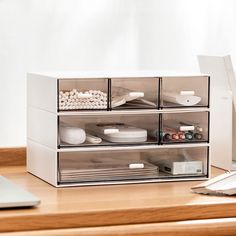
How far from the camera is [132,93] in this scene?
181cm

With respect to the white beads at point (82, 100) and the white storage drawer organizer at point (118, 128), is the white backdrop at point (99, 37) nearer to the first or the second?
the white storage drawer organizer at point (118, 128)

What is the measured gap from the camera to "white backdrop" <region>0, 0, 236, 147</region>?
206cm

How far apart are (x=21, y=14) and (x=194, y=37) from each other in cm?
52

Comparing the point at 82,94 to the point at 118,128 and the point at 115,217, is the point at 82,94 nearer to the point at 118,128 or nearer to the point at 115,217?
the point at 118,128

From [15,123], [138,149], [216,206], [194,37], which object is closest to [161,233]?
[216,206]

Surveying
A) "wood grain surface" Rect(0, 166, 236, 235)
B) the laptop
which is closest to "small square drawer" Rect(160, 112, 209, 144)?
"wood grain surface" Rect(0, 166, 236, 235)

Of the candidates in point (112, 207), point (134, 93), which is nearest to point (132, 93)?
point (134, 93)

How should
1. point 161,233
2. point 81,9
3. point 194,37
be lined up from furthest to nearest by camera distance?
point 194,37, point 81,9, point 161,233

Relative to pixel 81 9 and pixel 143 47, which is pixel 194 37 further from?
pixel 81 9

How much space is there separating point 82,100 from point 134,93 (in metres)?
0.13

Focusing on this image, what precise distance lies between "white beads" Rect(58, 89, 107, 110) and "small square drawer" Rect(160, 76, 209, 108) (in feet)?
0.50

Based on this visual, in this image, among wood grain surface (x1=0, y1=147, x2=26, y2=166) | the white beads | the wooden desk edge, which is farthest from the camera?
wood grain surface (x1=0, y1=147, x2=26, y2=166)

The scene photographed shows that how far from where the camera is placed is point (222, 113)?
1.99 metres

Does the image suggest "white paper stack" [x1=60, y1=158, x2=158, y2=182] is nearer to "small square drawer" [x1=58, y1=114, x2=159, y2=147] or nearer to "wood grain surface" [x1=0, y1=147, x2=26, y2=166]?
"small square drawer" [x1=58, y1=114, x2=159, y2=147]
